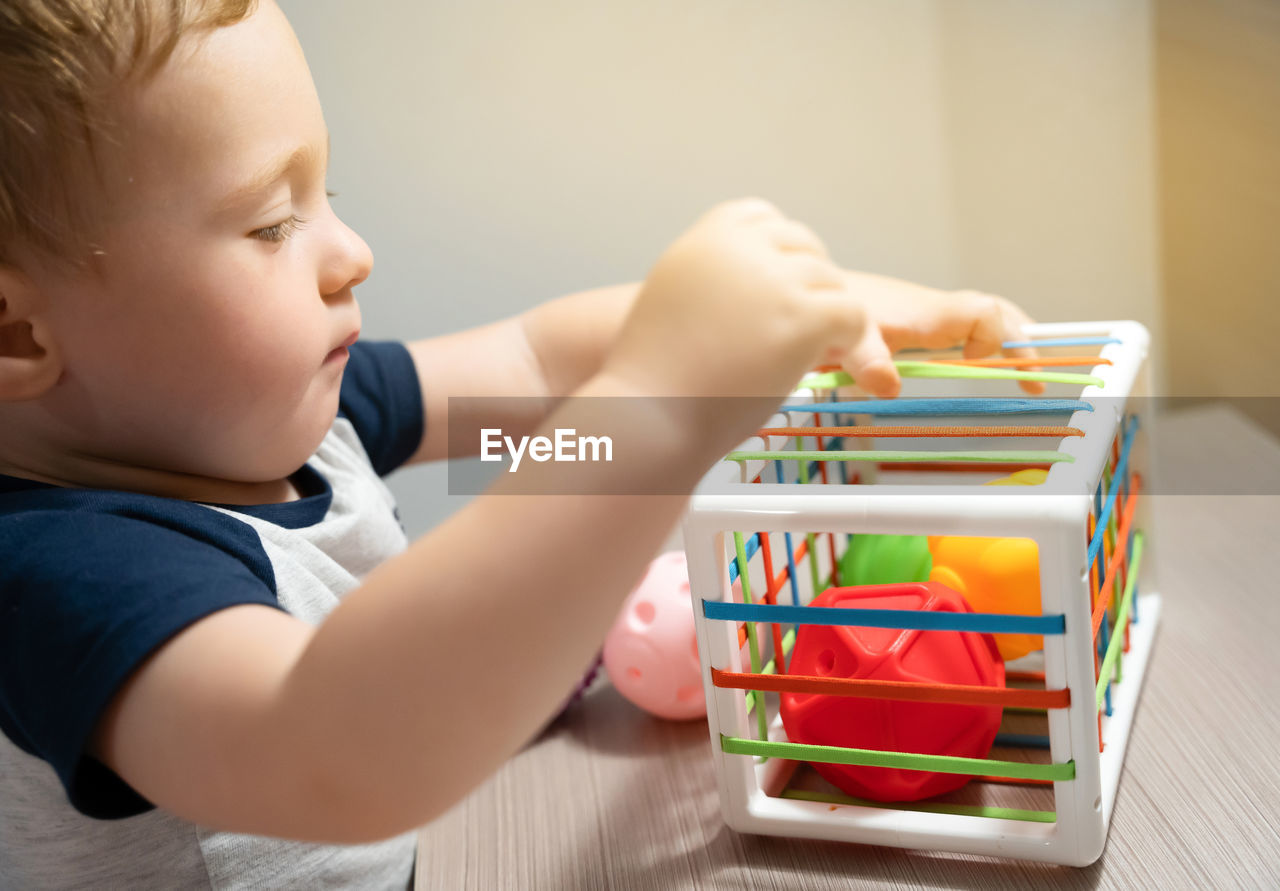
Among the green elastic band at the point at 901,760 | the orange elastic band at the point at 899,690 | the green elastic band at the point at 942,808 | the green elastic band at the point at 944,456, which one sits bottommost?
the green elastic band at the point at 942,808

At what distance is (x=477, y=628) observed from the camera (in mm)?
323

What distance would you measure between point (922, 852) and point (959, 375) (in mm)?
224

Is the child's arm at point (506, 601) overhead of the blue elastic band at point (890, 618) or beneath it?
overhead

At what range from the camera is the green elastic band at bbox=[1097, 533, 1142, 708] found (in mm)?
491

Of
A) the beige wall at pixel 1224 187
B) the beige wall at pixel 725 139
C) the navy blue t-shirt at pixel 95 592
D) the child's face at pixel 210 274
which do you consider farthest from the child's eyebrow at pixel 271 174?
the beige wall at pixel 1224 187

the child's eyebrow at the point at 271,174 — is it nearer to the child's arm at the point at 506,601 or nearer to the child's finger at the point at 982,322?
the child's arm at the point at 506,601

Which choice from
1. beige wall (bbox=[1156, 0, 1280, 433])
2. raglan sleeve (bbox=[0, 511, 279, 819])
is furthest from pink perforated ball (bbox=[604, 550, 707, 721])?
beige wall (bbox=[1156, 0, 1280, 433])

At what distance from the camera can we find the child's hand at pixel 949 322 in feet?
2.04

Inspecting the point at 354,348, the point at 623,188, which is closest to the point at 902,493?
the point at 354,348

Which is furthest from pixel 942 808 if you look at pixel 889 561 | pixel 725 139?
pixel 725 139

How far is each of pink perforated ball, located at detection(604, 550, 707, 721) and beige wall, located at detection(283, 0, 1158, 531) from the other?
16.9 inches

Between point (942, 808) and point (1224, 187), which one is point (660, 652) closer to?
point (942, 808)

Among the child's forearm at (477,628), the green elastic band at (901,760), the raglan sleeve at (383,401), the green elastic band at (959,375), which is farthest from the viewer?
the raglan sleeve at (383,401)

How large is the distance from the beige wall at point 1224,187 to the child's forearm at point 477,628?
2.61ft
